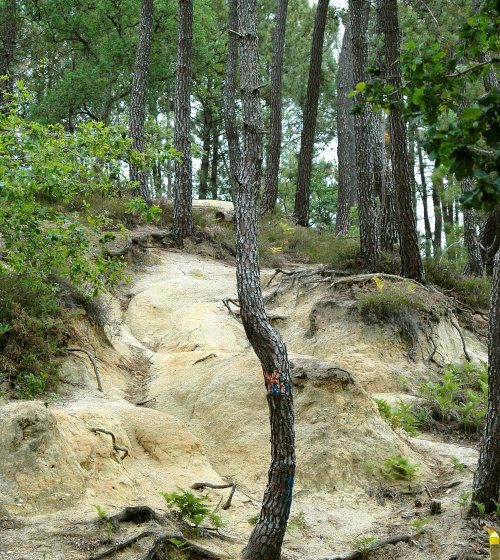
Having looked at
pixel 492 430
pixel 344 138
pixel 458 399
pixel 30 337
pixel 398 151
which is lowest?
pixel 458 399

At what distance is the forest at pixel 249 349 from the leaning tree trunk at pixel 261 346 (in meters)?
0.02

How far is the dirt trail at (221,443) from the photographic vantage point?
21.7 feet

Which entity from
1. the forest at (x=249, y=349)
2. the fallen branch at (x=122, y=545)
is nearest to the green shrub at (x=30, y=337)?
the forest at (x=249, y=349)

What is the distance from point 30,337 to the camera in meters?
10.1

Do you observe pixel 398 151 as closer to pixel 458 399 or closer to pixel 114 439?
pixel 458 399

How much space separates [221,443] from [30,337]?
9.94ft

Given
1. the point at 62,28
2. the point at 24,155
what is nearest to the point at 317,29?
the point at 62,28

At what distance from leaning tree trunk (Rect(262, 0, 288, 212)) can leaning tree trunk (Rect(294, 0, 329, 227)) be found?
810 mm

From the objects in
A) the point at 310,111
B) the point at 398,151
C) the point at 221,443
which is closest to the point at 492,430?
the point at 221,443

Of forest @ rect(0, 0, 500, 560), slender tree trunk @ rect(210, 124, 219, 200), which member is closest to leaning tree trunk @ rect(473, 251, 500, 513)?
forest @ rect(0, 0, 500, 560)

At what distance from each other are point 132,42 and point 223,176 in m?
14.2

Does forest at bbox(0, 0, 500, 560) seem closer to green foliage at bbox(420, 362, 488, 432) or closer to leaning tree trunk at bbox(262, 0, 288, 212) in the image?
green foliage at bbox(420, 362, 488, 432)

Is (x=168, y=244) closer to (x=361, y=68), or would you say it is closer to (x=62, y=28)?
(x=361, y=68)

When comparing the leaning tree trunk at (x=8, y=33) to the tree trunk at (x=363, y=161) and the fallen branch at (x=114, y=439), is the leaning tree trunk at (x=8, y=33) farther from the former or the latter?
the fallen branch at (x=114, y=439)
